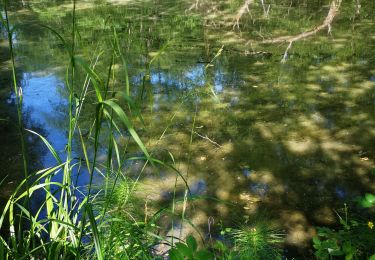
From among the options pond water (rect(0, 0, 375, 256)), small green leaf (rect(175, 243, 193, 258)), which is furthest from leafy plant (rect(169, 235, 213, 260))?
pond water (rect(0, 0, 375, 256))

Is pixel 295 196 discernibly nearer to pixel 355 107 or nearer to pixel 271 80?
pixel 355 107

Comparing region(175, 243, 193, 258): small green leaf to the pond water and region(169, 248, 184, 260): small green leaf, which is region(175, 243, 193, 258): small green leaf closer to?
region(169, 248, 184, 260): small green leaf

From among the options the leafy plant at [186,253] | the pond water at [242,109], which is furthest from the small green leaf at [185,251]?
the pond water at [242,109]

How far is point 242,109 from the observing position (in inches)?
130

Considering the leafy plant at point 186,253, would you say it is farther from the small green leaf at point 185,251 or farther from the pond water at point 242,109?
the pond water at point 242,109

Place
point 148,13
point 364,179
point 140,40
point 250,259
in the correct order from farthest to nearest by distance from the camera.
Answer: point 148,13, point 140,40, point 364,179, point 250,259

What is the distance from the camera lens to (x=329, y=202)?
2.15 meters

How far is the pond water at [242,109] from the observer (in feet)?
7.19

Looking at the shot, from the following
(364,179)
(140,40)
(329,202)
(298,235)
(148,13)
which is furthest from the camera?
(148,13)

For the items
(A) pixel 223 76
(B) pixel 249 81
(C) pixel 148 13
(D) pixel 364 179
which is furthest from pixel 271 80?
(C) pixel 148 13

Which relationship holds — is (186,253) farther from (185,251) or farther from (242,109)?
(242,109)

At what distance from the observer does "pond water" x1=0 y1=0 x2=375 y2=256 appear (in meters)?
2.19

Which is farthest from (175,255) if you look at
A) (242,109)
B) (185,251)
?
(242,109)

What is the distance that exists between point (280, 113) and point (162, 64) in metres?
1.71
